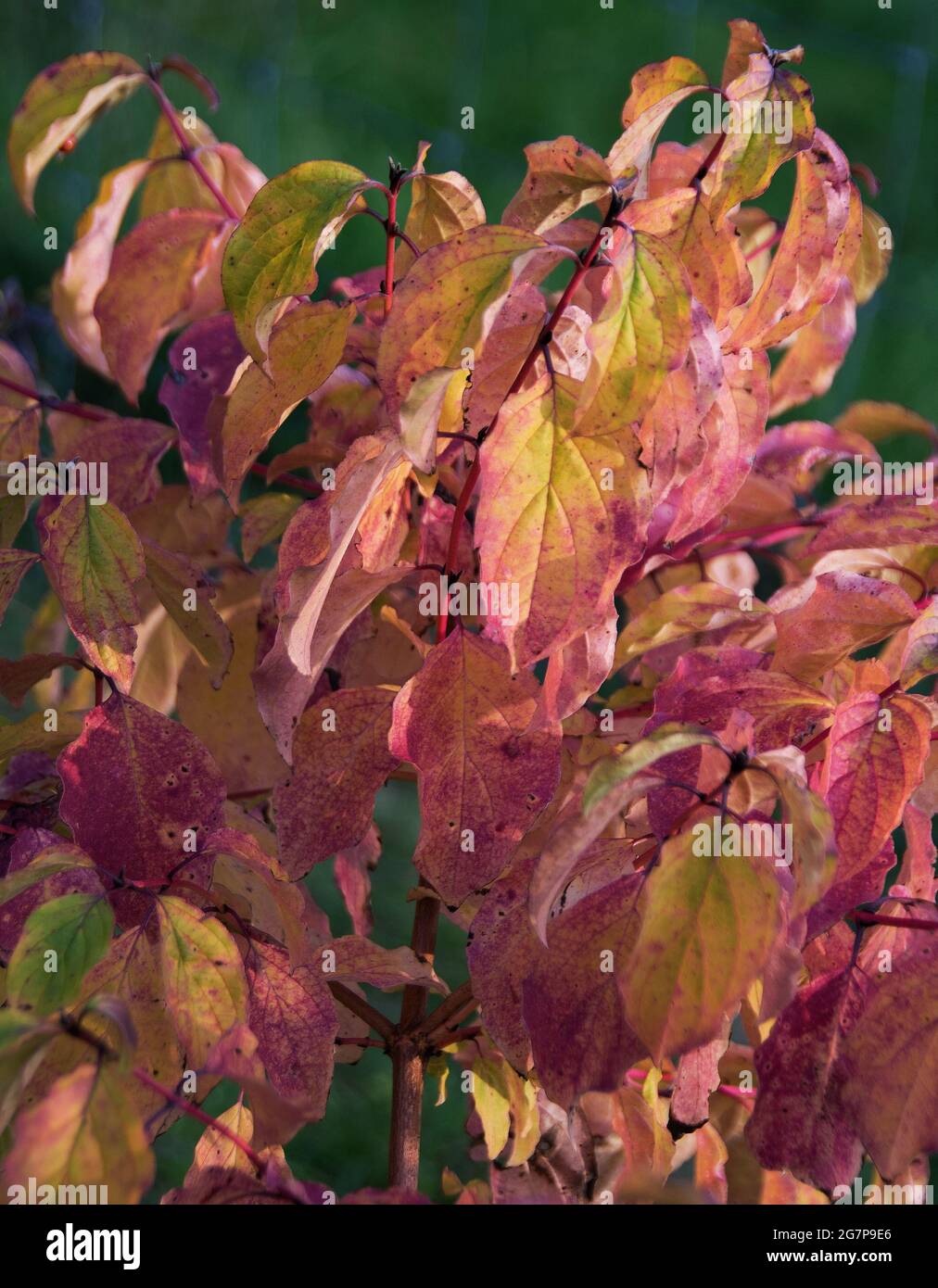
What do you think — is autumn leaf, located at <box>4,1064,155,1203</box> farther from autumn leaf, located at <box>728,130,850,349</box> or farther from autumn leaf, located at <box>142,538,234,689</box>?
autumn leaf, located at <box>728,130,850,349</box>

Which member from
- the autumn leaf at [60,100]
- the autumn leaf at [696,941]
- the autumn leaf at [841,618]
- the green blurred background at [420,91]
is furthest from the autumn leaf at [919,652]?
the green blurred background at [420,91]

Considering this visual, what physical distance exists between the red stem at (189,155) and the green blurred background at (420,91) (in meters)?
0.58

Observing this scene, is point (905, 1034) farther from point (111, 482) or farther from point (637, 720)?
point (111, 482)

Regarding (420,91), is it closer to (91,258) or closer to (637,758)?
(91,258)

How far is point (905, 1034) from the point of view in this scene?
16.8 inches

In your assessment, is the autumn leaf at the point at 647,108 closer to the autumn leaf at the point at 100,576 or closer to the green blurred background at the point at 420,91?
the autumn leaf at the point at 100,576

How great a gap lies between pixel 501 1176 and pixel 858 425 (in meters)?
0.46

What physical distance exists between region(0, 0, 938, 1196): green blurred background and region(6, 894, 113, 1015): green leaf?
33.6 inches

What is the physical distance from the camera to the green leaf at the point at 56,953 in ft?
1.30

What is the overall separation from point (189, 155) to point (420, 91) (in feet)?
2.25

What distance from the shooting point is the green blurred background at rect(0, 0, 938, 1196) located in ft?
4.12

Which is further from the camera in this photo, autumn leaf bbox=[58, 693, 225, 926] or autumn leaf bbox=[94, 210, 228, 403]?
autumn leaf bbox=[94, 210, 228, 403]

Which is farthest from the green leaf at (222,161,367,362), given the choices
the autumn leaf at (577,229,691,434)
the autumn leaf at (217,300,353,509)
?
the autumn leaf at (577,229,691,434)
